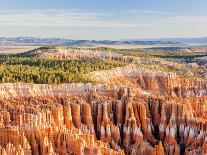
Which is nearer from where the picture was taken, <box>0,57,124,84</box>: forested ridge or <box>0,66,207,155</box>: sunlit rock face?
<box>0,66,207,155</box>: sunlit rock face

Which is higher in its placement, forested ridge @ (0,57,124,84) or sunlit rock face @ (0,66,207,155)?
forested ridge @ (0,57,124,84)

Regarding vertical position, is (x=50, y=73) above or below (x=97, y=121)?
above

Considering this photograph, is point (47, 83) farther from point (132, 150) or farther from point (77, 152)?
point (77, 152)

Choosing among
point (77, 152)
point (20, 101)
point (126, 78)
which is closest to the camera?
point (77, 152)

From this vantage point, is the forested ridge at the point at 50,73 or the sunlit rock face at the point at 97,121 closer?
the sunlit rock face at the point at 97,121

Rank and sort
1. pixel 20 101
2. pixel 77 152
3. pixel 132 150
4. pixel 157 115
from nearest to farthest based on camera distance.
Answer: pixel 77 152, pixel 132 150, pixel 20 101, pixel 157 115

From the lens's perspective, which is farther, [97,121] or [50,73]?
[50,73]

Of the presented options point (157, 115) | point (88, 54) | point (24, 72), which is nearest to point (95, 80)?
point (24, 72)

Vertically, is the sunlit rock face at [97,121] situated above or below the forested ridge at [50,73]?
below
